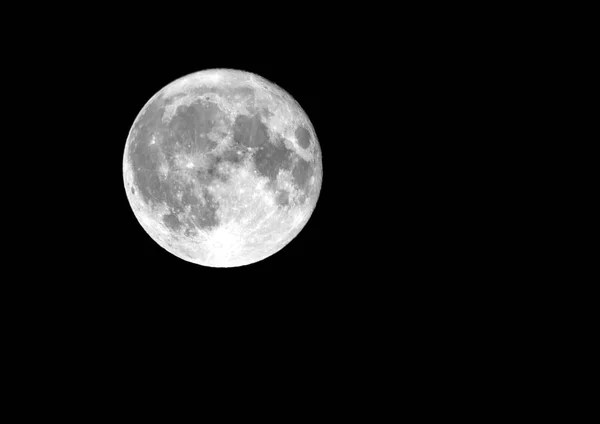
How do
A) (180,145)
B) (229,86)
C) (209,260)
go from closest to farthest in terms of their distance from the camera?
1. (180,145)
2. (229,86)
3. (209,260)

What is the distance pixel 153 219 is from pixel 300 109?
2.09 metres

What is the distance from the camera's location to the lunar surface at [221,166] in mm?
4309

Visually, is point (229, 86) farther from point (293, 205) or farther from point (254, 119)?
point (293, 205)

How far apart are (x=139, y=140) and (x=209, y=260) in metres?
1.52

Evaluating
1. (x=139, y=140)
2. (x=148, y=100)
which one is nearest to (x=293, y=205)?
(x=139, y=140)

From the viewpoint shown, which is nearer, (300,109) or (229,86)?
(229,86)

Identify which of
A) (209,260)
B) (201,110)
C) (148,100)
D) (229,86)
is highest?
(148,100)

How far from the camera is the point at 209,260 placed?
4.99 m

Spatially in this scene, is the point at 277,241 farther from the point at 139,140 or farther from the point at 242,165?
the point at 139,140

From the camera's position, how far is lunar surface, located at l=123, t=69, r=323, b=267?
14.1 feet

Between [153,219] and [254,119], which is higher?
[254,119]

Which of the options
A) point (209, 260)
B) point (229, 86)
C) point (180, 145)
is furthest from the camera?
point (209, 260)

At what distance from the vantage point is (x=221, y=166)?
4270 millimetres

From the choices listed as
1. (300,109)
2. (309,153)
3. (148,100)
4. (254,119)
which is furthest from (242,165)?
(148,100)
